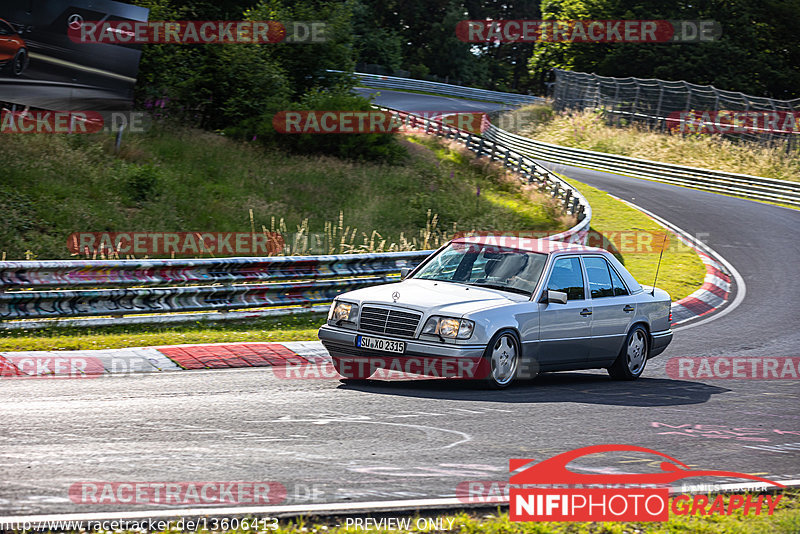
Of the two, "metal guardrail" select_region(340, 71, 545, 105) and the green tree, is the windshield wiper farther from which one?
"metal guardrail" select_region(340, 71, 545, 105)

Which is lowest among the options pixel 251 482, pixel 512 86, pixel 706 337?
pixel 706 337

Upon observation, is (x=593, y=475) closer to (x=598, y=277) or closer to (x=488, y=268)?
Result: (x=488, y=268)

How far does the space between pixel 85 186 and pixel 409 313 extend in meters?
14.4

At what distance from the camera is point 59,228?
61.3ft

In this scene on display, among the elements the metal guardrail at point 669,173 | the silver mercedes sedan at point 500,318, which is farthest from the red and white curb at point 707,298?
the metal guardrail at point 669,173

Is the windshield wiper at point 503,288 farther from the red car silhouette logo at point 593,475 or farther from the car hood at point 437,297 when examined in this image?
the red car silhouette logo at point 593,475

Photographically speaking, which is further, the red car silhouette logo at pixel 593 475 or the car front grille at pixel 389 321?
the car front grille at pixel 389 321

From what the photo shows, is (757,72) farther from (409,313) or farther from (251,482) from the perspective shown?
(251,482)

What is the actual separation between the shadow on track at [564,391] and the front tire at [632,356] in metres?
0.14

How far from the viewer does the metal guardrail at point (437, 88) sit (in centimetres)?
6412

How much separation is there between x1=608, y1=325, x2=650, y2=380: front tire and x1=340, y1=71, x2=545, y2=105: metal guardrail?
54.2 meters

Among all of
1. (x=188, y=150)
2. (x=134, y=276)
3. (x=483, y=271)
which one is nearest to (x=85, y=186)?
(x=188, y=150)

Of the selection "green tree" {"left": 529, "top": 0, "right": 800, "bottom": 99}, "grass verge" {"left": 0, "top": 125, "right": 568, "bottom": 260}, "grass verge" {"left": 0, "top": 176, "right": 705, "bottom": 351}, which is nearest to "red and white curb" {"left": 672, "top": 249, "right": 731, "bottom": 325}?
"grass verge" {"left": 0, "top": 176, "right": 705, "bottom": 351}

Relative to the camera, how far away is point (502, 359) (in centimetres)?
903
